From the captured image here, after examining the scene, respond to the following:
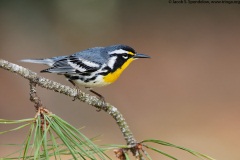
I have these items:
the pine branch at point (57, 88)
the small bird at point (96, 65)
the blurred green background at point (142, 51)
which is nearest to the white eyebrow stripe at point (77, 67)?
the small bird at point (96, 65)

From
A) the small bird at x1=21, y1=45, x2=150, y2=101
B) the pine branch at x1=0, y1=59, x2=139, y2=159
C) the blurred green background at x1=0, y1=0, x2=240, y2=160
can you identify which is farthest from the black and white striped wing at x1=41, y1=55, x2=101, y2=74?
the blurred green background at x1=0, y1=0, x2=240, y2=160

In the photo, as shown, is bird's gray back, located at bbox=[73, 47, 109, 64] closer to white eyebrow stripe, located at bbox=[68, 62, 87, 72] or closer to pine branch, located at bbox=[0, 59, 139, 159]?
white eyebrow stripe, located at bbox=[68, 62, 87, 72]

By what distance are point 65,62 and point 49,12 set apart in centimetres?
252

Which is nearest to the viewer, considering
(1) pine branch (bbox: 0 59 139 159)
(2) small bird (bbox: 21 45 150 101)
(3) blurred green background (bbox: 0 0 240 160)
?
(1) pine branch (bbox: 0 59 139 159)

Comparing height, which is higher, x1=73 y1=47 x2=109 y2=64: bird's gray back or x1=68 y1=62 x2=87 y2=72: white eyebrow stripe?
x1=73 y1=47 x2=109 y2=64: bird's gray back

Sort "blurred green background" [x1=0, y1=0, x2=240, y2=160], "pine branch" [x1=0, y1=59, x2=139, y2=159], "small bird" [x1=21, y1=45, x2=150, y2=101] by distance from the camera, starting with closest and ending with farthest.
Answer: "pine branch" [x1=0, y1=59, x2=139, y2=159] < "small bird" [x1=21, y1=45, x2=150, y2=101] < "blurred green background" [x1=0, y1=0, x2=240, y2=160]

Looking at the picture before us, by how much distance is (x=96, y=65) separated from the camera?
1.96 metres

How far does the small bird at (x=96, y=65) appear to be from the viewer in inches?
74.0

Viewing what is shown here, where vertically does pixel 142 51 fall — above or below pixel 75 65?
above

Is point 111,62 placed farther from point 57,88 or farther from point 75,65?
point 57,88

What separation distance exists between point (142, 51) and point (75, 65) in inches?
96.9

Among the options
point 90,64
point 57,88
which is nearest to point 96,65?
point 90,64

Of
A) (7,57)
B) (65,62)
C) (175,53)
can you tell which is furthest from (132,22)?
(65,62)

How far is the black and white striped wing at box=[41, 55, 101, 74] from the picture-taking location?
1.89 metres
